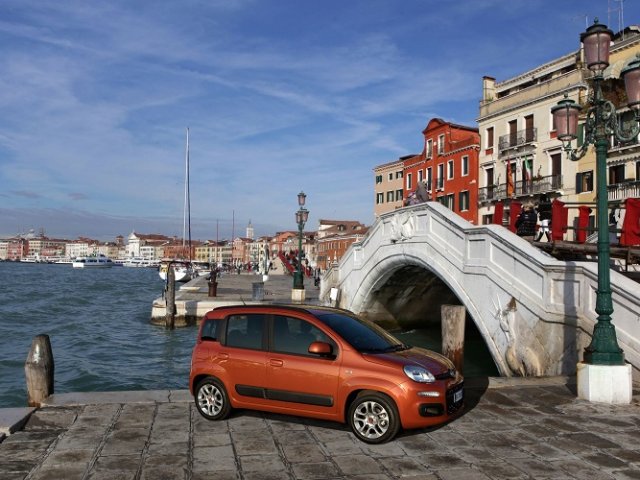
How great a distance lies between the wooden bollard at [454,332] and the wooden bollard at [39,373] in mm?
6210

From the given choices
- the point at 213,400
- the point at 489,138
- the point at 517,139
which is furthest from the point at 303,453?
the point at 489,138

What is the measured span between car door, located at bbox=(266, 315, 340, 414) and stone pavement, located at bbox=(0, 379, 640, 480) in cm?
35

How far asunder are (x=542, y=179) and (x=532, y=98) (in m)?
5.64

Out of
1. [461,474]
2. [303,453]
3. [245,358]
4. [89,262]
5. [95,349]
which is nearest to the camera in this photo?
[461,474]

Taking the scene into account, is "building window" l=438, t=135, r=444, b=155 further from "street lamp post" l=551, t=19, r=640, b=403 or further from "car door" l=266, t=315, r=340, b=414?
"car door" l=266, t=315, r=340, b=414

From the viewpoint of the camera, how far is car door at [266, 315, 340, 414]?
6.43m

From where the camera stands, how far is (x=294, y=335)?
6.82 m

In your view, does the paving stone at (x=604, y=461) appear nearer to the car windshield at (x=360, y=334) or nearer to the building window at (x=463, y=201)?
the car windshield at (x=360, y=334)

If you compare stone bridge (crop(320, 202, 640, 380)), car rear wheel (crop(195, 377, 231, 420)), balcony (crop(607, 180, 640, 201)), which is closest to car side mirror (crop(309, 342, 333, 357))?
car rear wheel (crop(195, 377, 231, 420))

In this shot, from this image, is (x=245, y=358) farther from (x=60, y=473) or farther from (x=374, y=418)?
(x=60, y=473)

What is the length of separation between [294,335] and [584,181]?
105ft

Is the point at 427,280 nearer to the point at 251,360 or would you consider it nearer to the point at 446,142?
the point at 251,360

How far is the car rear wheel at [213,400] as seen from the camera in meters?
7.01

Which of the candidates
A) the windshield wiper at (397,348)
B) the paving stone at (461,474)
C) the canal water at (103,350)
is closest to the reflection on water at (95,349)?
the canal water at (103,350)
